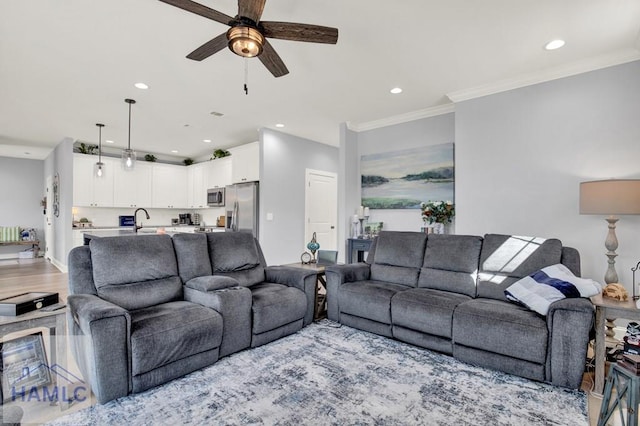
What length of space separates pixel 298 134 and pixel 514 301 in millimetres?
4422

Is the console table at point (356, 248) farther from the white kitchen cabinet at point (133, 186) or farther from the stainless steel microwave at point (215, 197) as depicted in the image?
the white kitchen cabinet at point (133, 186)

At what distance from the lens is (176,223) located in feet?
26.7

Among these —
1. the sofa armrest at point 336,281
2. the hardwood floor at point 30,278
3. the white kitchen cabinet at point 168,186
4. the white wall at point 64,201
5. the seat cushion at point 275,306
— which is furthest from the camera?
the white kitchen cabinet at point 168,186

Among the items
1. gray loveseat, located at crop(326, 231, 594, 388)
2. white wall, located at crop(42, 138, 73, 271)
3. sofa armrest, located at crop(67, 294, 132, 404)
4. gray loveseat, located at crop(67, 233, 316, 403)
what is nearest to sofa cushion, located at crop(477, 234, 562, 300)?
gray loveseat, located at crop(326, 231, 594, 388)

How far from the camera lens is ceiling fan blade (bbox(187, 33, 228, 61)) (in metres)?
2.13

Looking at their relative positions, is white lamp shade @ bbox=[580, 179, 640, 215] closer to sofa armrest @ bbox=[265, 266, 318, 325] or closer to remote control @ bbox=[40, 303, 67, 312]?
sofa armrest @ bbox=[265, 266, 318, 325]

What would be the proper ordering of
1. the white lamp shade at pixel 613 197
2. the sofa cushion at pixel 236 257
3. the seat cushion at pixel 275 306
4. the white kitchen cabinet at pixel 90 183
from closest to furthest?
the white lamp shade at pixel 613 197 → the seat cushion at pixel 275 306 → the sofa cushion at pixel 236 257 → the white kitchen cabinet at pixel 90 183

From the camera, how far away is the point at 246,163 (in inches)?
237

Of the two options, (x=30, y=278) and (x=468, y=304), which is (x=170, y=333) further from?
(x=30, y=278)

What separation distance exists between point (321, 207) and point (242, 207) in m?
1.59

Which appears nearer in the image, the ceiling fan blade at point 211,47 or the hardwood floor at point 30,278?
the ceiling fan blade at point 211,47

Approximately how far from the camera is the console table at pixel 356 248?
4.91 m

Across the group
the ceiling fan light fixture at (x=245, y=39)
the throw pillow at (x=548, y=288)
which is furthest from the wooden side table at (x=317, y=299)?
the ceiling fan light fixture at (x=245, y=39)

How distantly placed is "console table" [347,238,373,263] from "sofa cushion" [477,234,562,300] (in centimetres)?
205
